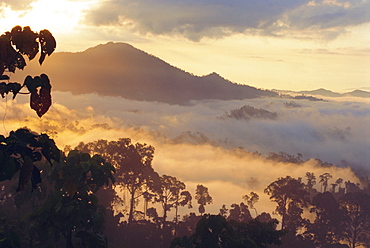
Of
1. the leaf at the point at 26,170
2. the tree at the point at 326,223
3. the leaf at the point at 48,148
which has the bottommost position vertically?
the tree at the point at 326,223

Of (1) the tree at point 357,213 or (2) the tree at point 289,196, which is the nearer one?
(1) the tree at point 357,213

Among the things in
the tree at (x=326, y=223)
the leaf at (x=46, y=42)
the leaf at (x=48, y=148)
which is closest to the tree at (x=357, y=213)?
the tree at (x=326, y=223)

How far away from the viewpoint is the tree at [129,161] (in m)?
69.6

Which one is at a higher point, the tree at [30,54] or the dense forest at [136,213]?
the tree at [30,54]

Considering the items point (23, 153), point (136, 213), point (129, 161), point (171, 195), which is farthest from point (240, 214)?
point (23, 153)

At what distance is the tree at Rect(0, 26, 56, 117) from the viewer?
8.19 meters

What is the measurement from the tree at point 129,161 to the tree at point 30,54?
60.7m

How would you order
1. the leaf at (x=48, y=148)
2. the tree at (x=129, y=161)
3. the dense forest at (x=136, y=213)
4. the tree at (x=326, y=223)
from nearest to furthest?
the leaf at (x=48, y=148) → the dense forest at (x=136, y=213) → the tree at (x=326, y=223) → the tree at (x=129, y=161)

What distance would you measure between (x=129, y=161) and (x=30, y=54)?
62.0 metres

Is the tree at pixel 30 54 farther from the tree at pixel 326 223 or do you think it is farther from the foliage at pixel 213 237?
the tree at pixel 326 223

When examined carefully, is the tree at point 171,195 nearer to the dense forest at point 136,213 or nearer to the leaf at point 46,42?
the dense forest at point 136,213

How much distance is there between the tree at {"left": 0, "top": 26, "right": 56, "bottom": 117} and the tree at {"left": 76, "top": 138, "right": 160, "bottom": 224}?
60707 mm

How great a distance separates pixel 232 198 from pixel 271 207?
29898 millimetres

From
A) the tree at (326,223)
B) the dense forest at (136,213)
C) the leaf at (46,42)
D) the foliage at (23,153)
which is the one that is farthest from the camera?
the tree at (326,223)
